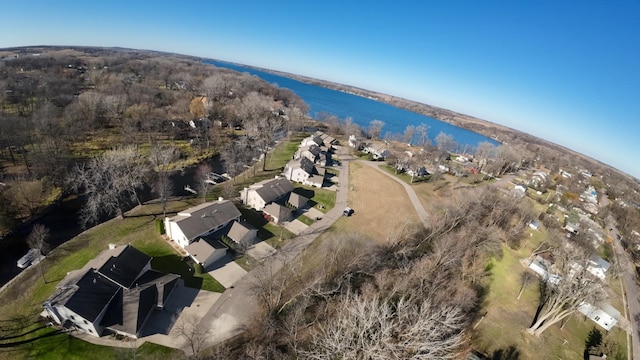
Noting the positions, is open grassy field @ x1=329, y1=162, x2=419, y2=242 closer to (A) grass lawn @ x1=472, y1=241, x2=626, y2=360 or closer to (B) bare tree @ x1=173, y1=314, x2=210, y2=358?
(A) grass lawn @ x1=472, y1=241, x2=626, y2=360

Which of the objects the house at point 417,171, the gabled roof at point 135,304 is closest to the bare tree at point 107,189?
the gabled roof at point 135,304

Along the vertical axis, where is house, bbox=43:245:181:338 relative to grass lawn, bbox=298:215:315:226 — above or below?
below

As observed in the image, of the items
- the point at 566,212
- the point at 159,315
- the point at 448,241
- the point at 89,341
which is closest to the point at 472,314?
the point at 448,241

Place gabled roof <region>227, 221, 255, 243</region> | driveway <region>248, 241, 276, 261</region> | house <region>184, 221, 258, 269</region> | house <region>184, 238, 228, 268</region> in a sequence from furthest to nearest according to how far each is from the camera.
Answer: gabled roof <region>227, 221, 255, 243</region>
driveway <region>248, 241, 276, 261</region>
house <region>184, 221, 258, 269</region>
house <region>184, 238, 228, 268</region>

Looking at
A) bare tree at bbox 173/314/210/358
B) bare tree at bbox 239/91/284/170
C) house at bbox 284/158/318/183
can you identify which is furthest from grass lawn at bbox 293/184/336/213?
bare tree at bbox 173/314/210/358

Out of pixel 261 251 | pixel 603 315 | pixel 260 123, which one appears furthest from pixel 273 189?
pixel 603 315

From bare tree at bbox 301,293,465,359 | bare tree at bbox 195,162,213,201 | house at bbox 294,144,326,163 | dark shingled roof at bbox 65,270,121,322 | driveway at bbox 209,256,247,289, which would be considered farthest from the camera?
house at bbox 294,144,326,163

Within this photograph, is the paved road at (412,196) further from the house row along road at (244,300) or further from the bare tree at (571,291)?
the house row along road at (244,300)

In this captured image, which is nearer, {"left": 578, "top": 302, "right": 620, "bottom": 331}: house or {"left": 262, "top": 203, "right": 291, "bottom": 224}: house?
{"left": 578, "top": 302, "right": 620, "bottom": 331}: house
